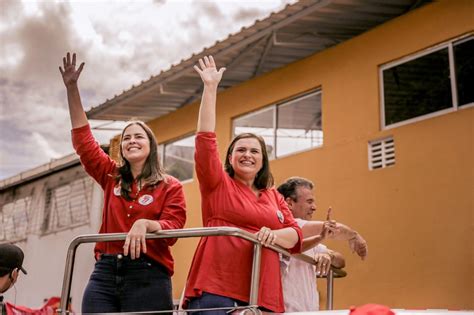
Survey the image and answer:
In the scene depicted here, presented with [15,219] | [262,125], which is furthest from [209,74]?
[15,219]

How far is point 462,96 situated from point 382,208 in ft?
5.80

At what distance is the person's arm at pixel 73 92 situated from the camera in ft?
13.8

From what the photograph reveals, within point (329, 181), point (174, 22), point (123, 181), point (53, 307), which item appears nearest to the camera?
point (123, 181)

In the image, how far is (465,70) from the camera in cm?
876

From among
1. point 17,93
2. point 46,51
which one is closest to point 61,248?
point 46,51

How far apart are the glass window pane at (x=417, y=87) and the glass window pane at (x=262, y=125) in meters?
2.38

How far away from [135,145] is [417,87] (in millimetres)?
6063

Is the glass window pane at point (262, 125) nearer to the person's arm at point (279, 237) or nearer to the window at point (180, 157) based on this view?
the window at point (180, 157)

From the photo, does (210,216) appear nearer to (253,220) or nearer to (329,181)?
(253,220)

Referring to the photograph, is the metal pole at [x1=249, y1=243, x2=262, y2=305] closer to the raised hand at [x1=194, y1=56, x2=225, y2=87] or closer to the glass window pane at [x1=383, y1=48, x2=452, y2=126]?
the raised hand at [x1=194, y1=56, x2=225, y2=87]

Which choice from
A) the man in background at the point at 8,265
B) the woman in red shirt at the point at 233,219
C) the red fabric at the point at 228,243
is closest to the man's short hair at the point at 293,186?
the woman in red shirt at the point at 233,219

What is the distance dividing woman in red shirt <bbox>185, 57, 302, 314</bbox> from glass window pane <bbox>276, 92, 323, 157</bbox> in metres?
6.77

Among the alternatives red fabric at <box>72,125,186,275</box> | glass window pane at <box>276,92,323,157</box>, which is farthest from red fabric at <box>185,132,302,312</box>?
glass window pane at <box>276,92,323,157</box>

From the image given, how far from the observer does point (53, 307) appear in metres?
15.2
